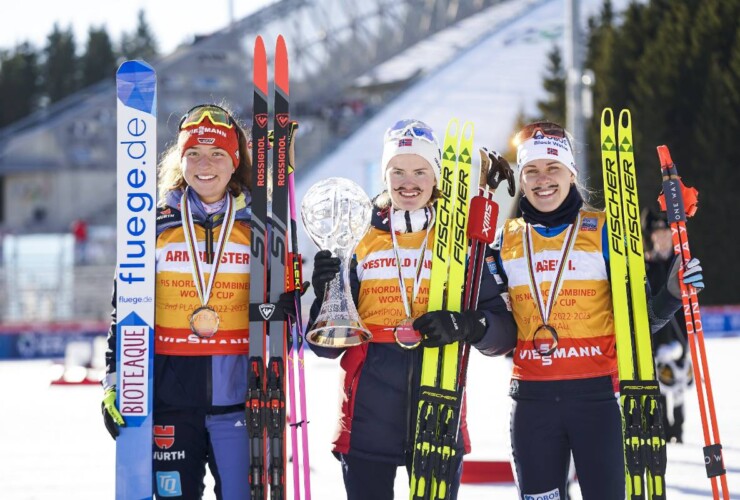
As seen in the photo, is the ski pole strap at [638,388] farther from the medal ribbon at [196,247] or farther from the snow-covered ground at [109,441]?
the snow-covered ground at [109,441]

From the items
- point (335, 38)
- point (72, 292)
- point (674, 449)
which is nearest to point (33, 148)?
point (335, 38)

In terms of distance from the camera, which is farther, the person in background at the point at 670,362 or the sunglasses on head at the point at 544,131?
the person in background at the point at 670,362

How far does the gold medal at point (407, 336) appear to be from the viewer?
A: 390cm

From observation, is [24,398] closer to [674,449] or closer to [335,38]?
[674,449]

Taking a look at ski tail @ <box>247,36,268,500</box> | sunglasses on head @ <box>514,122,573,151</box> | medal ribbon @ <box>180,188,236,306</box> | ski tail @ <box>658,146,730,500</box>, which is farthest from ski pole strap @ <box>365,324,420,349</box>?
ski tail @ <box>658,146,730,500</box>

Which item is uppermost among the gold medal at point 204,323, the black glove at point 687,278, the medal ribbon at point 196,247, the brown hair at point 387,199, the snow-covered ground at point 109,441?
the brown hair at point 387,199

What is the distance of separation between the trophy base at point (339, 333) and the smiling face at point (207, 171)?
69 cm

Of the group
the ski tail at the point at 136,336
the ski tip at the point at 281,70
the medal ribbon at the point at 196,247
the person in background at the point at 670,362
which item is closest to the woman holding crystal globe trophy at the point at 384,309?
the medal ribbon at the point at 196,247

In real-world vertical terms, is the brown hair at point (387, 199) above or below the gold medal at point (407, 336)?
above

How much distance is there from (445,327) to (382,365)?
309mm

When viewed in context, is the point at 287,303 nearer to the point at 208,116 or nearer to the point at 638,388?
the point at 208,116

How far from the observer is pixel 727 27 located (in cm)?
2564

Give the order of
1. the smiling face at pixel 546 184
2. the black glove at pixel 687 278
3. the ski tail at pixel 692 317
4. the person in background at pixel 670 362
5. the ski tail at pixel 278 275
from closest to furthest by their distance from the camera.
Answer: the ski tail at pixel 278 275 → the black glove at pixel 687 278 → the smiling face at pixel 546 184 → the ski tail at pixel 692 317 → the person in background at pixel 670 362

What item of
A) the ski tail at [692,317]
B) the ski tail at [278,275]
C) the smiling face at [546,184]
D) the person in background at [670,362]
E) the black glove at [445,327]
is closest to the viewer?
the black glove at [445,327]
